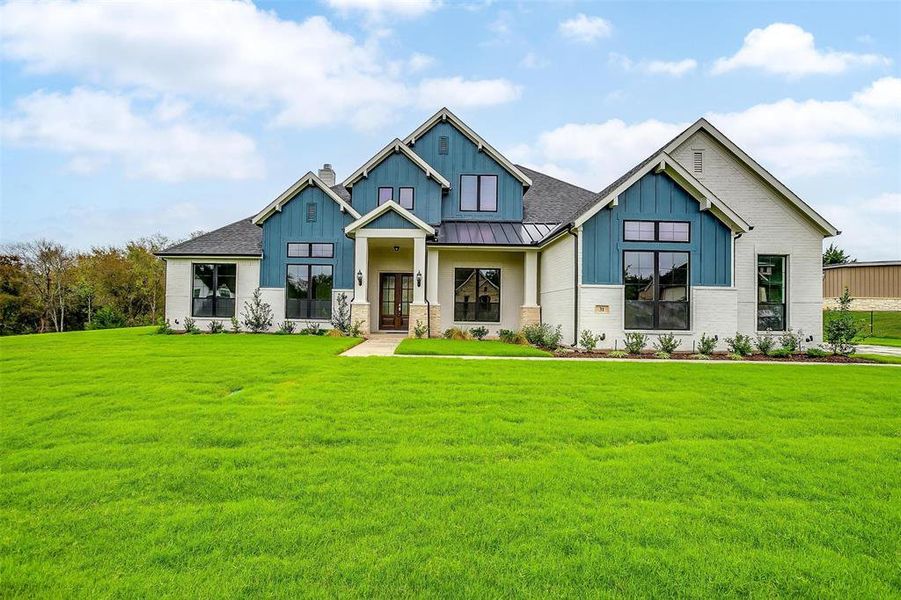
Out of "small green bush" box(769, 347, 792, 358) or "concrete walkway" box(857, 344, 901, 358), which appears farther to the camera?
"concrete walkway" box(857, 344, 901, 358)

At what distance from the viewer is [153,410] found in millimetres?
6039

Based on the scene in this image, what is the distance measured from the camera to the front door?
2055cm

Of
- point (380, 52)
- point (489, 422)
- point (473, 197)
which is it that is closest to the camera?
point (489, 422)

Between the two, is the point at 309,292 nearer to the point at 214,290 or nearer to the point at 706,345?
the point at 214,290

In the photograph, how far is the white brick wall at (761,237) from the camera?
16.2 m

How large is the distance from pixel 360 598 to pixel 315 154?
89.0 feet

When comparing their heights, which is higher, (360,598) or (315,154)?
(315,154)

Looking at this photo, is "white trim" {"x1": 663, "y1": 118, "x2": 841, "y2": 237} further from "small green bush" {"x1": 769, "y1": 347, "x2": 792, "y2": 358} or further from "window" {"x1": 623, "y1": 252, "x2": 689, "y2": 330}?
"small green bush" {"x1": 769, "y1": 347, "x2": 792, "y2": 358}

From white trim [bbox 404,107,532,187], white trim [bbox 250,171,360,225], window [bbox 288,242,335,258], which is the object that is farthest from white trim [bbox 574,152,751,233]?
window [bbox 288,242,335,258]

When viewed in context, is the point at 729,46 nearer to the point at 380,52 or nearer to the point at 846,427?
the point at 380,52

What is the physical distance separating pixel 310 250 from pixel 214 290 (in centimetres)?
485

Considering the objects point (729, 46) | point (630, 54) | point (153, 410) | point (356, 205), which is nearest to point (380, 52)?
point (356, 205)

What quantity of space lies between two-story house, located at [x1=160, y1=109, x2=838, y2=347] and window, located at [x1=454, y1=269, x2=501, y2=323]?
2.5 inches

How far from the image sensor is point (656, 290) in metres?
14.9
